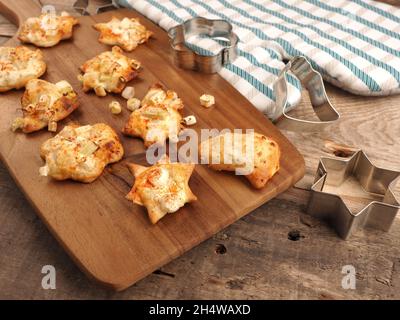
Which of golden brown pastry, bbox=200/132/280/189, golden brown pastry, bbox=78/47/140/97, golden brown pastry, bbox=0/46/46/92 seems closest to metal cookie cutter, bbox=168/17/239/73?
golden brown pastry, bbox=78/47/140/97

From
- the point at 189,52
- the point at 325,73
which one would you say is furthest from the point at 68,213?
the point at 325,73

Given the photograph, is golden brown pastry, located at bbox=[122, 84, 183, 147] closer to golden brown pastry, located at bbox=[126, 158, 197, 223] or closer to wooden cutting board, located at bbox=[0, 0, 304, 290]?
wooden cutting board, located at bbox=[0, 0, 304, 290]

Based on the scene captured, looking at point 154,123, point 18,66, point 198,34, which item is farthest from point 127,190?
point 198,34

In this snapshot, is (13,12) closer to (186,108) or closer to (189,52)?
(189,52)

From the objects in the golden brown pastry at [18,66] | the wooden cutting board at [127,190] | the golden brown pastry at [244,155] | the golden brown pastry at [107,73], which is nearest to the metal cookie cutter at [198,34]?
the wooden cutting board at [127,190]

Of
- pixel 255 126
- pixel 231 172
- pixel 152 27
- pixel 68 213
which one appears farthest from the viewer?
pixel 152 27

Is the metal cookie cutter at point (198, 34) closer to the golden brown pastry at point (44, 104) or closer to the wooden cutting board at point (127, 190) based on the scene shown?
the wooden cutting board at point (127, 190)
